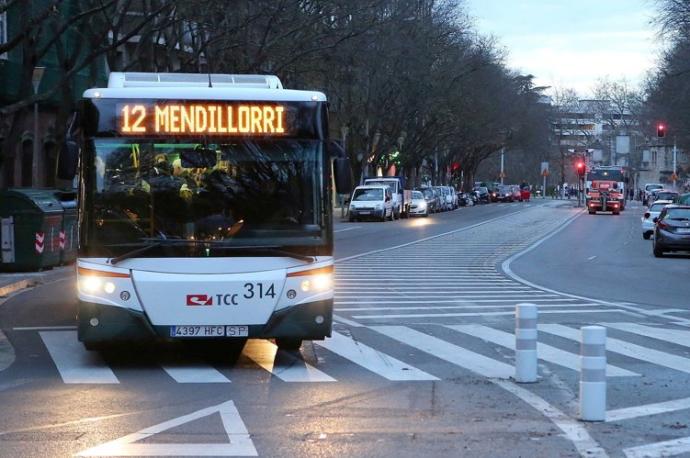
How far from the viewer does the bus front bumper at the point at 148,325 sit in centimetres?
1104

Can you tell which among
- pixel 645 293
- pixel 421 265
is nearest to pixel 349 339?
pixel 645 293

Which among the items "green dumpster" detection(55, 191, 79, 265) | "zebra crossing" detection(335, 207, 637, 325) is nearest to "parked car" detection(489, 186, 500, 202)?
"zebra crossing" detection(335, 207, 637, 325)

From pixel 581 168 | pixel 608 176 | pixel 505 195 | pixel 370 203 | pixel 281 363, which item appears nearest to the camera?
pixel 281 363

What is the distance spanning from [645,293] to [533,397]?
12388 mm

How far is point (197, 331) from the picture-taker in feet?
36.4

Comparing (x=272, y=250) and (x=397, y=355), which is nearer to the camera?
(x=272, y=250)

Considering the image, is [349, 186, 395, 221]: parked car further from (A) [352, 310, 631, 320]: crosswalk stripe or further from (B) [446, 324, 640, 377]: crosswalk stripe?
(B) [446, 324, 640, 377]: crosswalk stripe

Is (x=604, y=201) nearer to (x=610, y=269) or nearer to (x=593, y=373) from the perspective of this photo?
(x=610, y=269)

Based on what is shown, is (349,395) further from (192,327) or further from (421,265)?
(421,265)

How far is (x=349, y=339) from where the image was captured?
1409cm

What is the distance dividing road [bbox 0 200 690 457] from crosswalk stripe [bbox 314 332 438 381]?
3cm

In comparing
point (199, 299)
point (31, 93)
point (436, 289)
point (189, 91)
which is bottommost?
point (436, 289)

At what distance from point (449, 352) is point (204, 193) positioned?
139 inches

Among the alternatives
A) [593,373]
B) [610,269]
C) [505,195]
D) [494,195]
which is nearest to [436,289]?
[610,269]
